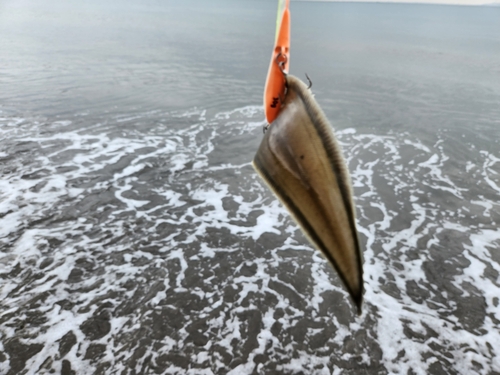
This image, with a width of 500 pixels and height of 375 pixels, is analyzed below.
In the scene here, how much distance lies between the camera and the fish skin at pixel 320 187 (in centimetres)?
82

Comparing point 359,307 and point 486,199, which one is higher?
point 359,307

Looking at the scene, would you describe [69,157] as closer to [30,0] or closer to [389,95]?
Result: [389,95]

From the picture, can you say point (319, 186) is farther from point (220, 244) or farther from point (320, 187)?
point (220, 244)

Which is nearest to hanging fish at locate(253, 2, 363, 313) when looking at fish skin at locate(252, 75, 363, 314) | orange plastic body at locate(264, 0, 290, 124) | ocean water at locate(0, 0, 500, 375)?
fish skin at locate(252, 75, 363, 314)

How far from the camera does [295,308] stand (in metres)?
5.18

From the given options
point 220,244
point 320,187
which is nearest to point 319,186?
point 320,187

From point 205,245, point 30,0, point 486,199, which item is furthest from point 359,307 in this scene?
point 30,0

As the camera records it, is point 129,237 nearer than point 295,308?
No

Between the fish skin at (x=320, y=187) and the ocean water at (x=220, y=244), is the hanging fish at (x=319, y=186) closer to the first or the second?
the fish skin at (x=320, y=187)

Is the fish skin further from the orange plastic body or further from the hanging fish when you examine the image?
the orange plastic body

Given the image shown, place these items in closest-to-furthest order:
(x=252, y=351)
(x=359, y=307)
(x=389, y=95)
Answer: (x=359, y=307), (x=252, y=351), (x=389, y=95)

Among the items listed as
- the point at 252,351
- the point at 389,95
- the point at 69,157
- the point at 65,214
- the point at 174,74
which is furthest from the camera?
the point at 174,74

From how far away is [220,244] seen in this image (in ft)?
21.7

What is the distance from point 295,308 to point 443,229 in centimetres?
399
